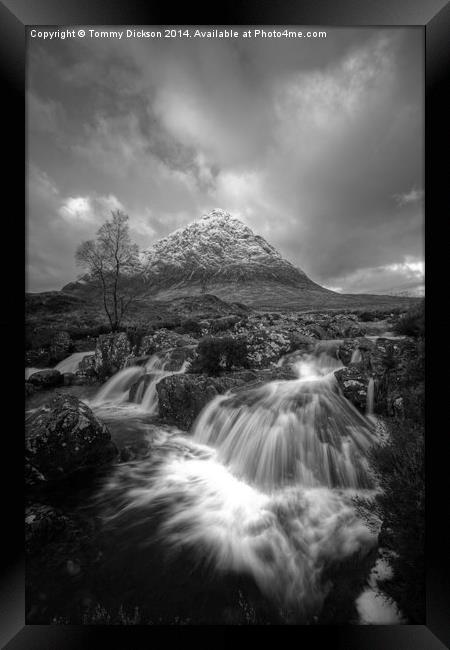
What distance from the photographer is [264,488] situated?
357 cm

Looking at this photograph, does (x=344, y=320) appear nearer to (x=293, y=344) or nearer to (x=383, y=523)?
(x=293, y=344)

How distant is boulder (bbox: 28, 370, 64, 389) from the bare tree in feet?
7.71

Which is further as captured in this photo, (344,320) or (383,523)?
(344,320)

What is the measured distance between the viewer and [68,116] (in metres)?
3.50

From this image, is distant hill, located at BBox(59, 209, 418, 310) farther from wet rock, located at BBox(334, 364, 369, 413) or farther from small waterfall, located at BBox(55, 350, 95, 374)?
wet rock, located at BBox(334, 364, 369, 413)

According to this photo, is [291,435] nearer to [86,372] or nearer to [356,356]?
[356,356]

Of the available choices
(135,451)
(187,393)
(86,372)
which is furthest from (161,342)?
(135,451)

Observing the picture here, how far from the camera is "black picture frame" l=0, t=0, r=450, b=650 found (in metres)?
2.27

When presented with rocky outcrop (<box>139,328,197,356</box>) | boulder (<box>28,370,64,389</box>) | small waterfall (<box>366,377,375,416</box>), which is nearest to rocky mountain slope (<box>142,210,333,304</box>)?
rocky outcrop (<box>139,328,197,356</box>)

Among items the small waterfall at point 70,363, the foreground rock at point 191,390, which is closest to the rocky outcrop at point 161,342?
the small waterfall at point 70,363
